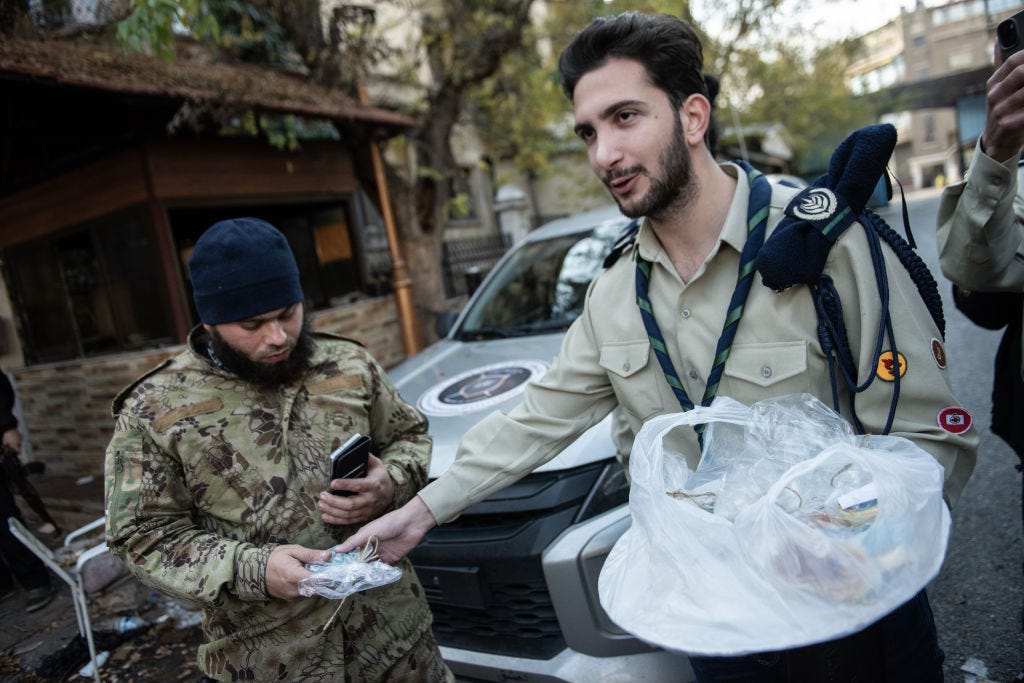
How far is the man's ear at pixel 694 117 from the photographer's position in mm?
1622

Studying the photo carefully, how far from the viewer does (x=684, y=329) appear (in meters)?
1.57

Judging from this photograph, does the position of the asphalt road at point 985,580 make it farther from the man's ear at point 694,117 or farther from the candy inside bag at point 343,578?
the candy inside bag at point 343,578

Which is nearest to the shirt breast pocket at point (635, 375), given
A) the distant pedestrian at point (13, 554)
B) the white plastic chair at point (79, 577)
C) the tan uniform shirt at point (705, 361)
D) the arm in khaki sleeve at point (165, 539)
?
the tan uniform shirt at point (705, 361)

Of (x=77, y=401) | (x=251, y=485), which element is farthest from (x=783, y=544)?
(x=77, y=401)

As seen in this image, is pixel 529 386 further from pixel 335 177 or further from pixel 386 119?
pixel 335 177

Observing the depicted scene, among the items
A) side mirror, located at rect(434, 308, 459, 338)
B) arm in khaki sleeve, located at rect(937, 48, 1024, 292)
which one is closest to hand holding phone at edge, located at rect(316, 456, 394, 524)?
arm in khaki sleeve, located at rect(937, 48, 1024, 292)

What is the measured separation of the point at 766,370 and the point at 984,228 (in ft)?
2.39

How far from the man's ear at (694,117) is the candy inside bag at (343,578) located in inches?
49.8

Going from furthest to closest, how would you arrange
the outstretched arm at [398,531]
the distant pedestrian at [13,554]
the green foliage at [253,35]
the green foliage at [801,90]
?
the green foliage at [801,90], the green foliage at [253,35], the distant pedestrian at [13,554], the outstretched arm at [398,531]

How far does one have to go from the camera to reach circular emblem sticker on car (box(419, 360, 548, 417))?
287 centimetres

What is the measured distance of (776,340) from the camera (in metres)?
1.44

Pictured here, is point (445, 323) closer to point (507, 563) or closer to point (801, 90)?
point (507, 563)

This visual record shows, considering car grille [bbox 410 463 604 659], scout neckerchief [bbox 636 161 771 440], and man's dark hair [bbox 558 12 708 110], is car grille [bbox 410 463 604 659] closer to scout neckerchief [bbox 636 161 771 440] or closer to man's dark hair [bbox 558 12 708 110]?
scout neckerchief [bbox 636 161 771 440]

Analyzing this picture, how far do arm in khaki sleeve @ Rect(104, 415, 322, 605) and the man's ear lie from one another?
4.46 feet
